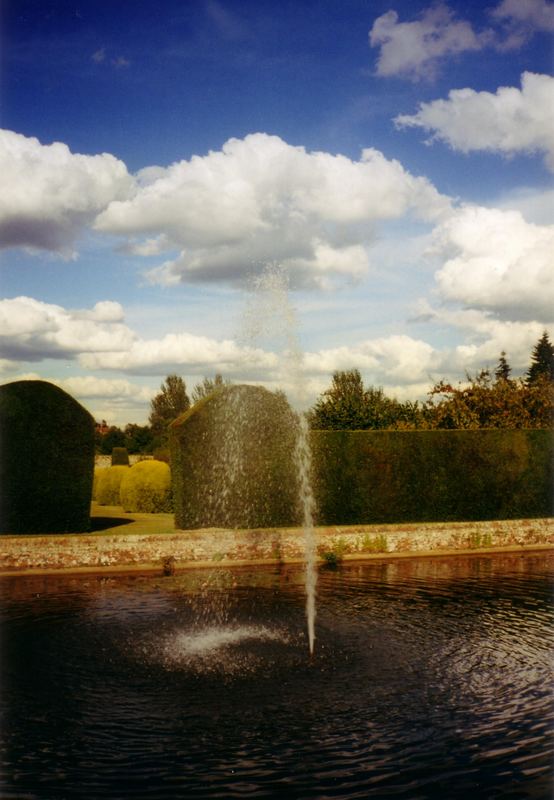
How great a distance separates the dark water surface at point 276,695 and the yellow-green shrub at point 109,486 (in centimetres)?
1766

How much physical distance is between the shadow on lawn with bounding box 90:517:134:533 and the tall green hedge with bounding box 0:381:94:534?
1.54 m

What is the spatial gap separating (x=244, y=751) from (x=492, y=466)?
17.0 m

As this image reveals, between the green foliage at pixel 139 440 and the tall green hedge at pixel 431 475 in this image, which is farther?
the green foliage at pixel 139 440

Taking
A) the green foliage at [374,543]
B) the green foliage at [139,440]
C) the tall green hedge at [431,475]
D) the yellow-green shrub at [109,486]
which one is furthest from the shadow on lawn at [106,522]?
the green foliage at [139,440]

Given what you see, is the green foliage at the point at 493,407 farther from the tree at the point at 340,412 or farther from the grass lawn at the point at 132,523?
the grass lawn at the point at 132,523

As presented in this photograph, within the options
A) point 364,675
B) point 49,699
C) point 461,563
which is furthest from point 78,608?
point 461,563

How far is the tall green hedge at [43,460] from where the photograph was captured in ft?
55.9

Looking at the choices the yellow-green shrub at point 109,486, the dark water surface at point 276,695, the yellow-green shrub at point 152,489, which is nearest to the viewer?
the dark water surface at point 276,695

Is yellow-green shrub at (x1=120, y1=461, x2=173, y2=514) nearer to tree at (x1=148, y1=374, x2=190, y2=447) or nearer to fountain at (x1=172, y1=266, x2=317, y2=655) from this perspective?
fountain at (x1=172, y1=266, x2=317, y2=655)

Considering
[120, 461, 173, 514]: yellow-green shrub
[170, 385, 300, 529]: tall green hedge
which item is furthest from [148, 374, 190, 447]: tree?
[170, 385, 300, 529]: tall green hedge

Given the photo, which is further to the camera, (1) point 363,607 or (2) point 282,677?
(1) point 363,607

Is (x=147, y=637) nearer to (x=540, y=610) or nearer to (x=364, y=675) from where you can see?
(x=364, y=675)

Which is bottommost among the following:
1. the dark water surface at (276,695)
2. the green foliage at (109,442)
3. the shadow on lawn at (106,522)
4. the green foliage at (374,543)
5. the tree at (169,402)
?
the dark water surface at (276,695)

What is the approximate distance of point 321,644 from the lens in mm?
9633
